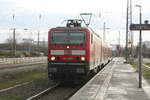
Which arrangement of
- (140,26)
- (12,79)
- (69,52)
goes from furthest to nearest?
(12,79), (69,52), (140,26)

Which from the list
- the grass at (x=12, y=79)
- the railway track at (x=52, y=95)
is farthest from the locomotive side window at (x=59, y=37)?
the grass at (x=12, y=79)

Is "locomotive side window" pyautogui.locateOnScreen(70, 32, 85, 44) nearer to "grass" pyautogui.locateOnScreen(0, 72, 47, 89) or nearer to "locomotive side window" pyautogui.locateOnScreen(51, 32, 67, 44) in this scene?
"locomotive side window" pyautogui.locateOnScreen(51, 32, 67, 44)

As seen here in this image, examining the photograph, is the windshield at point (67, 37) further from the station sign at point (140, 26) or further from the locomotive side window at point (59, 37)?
the station sign at point (140, 26)

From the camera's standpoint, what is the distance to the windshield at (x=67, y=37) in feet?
63.7

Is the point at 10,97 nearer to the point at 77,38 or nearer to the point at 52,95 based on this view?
the point at 52,95

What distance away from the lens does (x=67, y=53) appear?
19.1 metres

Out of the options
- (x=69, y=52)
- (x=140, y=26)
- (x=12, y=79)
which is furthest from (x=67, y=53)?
(x=12, y=79)

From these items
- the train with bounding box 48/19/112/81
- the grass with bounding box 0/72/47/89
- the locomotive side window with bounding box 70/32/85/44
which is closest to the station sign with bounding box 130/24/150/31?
the train with bounding box 48/19/112/81

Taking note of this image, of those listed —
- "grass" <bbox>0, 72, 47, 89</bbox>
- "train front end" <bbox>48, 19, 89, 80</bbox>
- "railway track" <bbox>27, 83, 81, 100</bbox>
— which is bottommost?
"railway track" <bbox>27, 83, 81, 100</bbox>

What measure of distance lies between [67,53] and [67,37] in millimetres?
940

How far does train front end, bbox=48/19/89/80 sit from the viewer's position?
18875 millimetres

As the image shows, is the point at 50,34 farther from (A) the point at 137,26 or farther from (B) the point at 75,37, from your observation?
(A) the point at 137,26

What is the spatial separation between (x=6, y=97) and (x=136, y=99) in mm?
5126

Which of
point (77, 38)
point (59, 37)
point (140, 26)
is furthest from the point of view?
point (59, 37)
